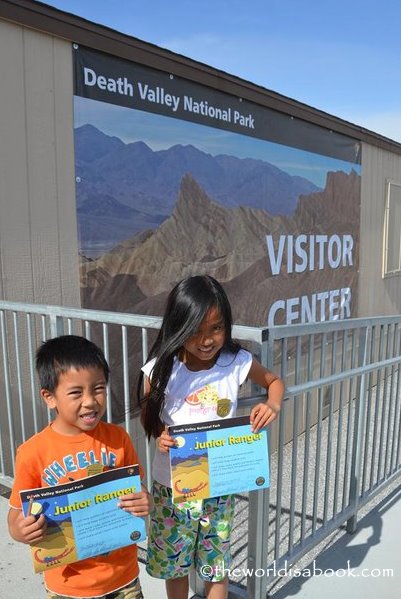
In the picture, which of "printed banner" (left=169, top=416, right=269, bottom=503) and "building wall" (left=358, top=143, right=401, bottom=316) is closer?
"printed banner" (left=169, top=416, right=269, bottom=503)

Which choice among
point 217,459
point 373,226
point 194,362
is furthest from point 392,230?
point 217,459

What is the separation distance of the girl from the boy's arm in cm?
48

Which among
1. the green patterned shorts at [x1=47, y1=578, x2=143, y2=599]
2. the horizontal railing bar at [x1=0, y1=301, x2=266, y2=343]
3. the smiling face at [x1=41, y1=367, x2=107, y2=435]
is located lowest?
the green patterned shorts at [x1=47, y1=578, x2=143, y2=599]

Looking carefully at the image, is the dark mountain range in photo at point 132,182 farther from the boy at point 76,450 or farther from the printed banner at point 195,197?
the boy at point 76,450

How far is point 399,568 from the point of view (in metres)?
2.71

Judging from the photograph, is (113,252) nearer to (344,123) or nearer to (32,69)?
(32,69)

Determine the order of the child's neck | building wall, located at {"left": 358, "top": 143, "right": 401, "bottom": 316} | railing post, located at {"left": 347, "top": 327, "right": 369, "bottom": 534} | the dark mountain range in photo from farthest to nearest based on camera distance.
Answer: building wall, located at {"left": 358, "top": 143, "right": 401, "bottom": 316}, the dark mountain range in photo, railing post, located at {"left": 347, "top": 327, "right": 369, "bottom": 534}, the child's neck

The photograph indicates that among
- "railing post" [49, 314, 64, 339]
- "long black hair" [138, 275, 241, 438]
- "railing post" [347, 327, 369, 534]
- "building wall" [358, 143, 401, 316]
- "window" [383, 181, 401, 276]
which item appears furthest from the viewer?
"window" [383, 181, 401, 276]

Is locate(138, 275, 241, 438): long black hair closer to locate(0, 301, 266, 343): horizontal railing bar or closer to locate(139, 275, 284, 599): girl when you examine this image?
locate(139, 275, 284, 599): girl

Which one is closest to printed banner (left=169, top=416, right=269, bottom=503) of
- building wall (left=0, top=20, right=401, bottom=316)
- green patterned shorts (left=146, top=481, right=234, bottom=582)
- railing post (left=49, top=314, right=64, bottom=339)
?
green patterned shorts (left=146, top=481, right=234, bottom=582)

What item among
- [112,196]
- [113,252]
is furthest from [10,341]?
[112,196]

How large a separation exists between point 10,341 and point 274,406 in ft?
7.48

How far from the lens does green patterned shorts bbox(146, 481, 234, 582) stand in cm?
193

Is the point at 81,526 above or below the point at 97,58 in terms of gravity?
below
